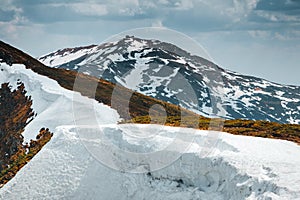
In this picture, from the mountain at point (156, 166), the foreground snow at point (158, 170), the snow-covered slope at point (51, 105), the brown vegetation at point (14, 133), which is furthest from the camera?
the snow-covered slope at point (51, 105)

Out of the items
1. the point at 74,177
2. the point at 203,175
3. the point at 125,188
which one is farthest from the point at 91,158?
the point at 203,175

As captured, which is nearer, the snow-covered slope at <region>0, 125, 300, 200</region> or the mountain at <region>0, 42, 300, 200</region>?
the snow-covered slope at <region>0, 125, 300, 200</region>

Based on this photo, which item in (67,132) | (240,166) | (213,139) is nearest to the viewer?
(240,166)

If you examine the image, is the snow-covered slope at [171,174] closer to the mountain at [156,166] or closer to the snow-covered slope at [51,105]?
the mountain at [156,166]

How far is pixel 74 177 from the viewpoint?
23.4 metres

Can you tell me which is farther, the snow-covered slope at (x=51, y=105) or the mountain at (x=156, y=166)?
the snow-covered slope at (x=51, y=105)

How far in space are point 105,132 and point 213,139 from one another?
267 inches

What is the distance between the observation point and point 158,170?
72.6ft

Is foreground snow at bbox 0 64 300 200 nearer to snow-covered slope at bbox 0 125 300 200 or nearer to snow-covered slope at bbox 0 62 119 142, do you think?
snow-covered slope at bbox 0 125 300 200

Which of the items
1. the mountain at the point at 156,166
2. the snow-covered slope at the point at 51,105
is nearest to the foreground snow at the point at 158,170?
the mountain at the point at 156,166

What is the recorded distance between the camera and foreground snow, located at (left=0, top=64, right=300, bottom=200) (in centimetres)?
1834

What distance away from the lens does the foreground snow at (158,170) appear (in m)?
18.3

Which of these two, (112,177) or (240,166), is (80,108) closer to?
(112,177)

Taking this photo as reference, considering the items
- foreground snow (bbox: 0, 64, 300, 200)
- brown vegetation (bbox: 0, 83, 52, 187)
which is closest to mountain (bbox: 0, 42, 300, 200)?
foreground snow (bbox: 0, 64, 300, 200)
